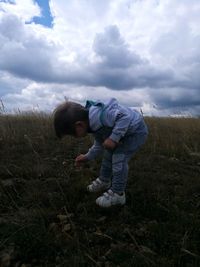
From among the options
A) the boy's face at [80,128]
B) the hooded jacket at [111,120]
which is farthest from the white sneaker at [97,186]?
the boy's face at [80,128]

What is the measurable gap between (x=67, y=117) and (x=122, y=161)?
79 centimetres

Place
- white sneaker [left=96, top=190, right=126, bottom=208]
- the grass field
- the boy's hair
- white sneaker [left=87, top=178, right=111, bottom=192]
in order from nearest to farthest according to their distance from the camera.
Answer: the grass field → the boy's hair → white sneaker [left=96, top=190, right=126, bottom=208] → white sneaker [left=87, top=178, right=111, bottom=192]

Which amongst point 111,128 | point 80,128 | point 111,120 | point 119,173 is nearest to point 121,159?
point 119,173

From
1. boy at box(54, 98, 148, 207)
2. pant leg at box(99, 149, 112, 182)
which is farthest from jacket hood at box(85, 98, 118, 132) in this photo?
pant leg at box(99, 149, 112, 182)

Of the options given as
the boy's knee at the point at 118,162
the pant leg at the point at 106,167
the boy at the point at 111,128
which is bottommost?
the pant leg at the point at 106,167

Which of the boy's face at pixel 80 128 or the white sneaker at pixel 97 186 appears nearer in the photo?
the boy's face at pixel 80 128

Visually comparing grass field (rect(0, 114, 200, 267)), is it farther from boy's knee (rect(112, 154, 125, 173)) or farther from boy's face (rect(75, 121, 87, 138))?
boy's face (rect(75, 121, 87, 138))

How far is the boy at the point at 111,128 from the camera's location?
14.4ft

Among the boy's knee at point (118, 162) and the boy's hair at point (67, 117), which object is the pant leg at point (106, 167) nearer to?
the boy's knee at point (118, 162)

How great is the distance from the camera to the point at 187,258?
3.43 metres

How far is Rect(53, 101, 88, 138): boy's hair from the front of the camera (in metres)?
4.36

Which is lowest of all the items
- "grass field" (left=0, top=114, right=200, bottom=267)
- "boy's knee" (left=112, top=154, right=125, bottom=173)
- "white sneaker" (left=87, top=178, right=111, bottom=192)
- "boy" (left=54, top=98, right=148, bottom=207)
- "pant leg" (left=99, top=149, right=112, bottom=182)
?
"grass field" (left=0, top=114, right=200, bottom=267)

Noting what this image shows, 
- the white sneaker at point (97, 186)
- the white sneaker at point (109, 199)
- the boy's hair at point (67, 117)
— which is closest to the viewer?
the boy's hair at point (67, 117)

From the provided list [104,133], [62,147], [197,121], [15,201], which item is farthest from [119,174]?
[197,121]
